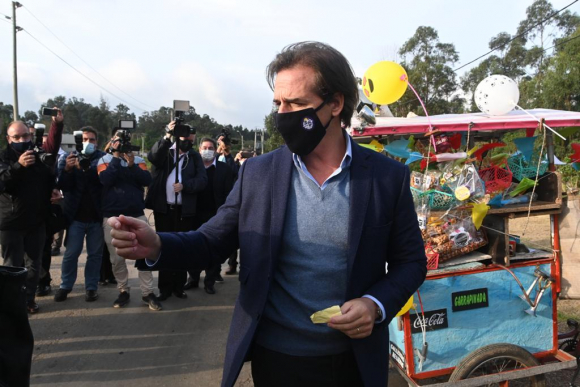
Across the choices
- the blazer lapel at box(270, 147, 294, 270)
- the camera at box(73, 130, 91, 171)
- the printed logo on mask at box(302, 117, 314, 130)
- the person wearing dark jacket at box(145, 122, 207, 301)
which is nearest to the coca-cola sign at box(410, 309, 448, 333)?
the blazer lapel at box(270, 147, 294, 270)

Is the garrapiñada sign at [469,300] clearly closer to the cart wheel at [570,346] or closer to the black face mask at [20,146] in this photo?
the cart wheel at [570,346]

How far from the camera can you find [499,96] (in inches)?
129

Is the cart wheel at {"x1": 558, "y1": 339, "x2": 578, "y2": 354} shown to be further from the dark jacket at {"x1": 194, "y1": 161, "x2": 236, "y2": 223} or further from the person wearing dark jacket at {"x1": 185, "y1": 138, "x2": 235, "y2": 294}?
the dark jacket at {"x1": 194, "y1": 161, "x2": 236, "y2": 223}

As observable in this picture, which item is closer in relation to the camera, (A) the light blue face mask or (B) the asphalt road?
(B) the asphalt road

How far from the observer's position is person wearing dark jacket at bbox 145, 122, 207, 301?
5.00m

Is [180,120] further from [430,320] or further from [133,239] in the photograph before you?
[133,239]

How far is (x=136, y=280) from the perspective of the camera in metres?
5.93

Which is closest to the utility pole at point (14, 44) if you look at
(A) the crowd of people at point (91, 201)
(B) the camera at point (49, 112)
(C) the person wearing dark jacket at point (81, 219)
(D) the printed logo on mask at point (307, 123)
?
(A) the crowd of people at point (91, 201)

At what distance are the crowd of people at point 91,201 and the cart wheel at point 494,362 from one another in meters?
3.15

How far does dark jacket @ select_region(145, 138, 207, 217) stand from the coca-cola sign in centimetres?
326

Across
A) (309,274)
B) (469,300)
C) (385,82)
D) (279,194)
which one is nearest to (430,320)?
(469,300)

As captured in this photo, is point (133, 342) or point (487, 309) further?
point (133, 342)

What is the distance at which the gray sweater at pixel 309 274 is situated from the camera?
1518 millimetres

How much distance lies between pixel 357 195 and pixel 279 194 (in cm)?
29
